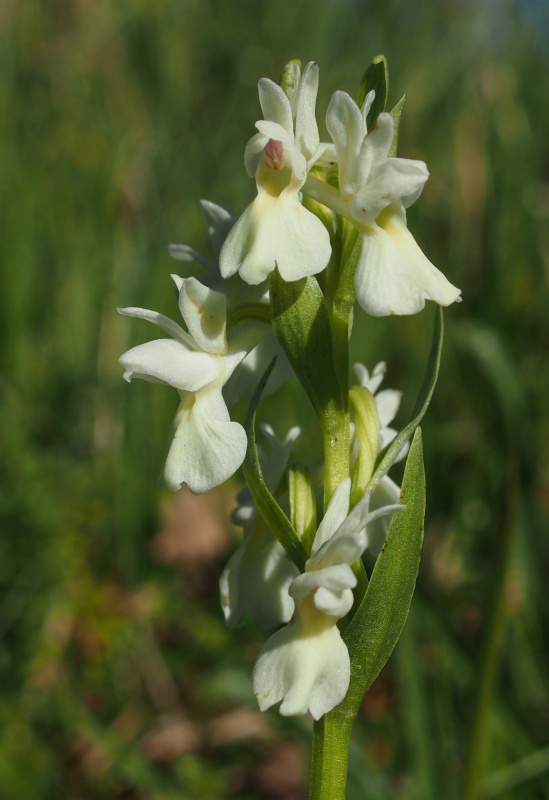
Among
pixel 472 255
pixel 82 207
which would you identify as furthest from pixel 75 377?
pixel 472 255

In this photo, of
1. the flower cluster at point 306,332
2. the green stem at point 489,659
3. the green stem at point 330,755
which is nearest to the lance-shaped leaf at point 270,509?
the flower cluster at point 306,332

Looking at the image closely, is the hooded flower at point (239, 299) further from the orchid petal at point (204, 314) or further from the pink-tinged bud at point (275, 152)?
the pink-tinged bud at point (275, 152)

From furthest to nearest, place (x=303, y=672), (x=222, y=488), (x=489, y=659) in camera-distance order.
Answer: (x=222, y=488), (x=489, y=659), (x=303, y=672)

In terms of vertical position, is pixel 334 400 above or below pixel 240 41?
below

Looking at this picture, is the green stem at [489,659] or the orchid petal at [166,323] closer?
the orchid petal at [166,323]

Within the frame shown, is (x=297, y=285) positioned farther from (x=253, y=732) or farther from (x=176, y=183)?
(x=176, y=183)

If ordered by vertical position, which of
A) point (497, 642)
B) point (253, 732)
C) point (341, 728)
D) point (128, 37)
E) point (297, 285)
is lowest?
point (253, 732)

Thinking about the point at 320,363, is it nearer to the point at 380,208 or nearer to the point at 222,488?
the point at 380,208

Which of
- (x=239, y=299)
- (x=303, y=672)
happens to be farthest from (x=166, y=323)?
(x=303, y=672)
